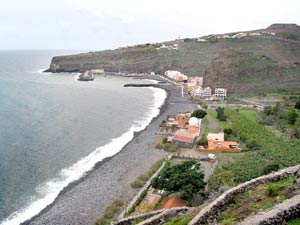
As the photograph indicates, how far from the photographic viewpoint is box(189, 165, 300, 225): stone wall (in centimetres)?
1230

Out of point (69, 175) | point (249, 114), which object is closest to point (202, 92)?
point (249, 114)

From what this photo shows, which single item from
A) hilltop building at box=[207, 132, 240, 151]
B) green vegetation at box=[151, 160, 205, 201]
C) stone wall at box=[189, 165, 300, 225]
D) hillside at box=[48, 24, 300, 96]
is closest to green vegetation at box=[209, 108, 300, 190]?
green vegetation at box=[151, 160, 205, 201]

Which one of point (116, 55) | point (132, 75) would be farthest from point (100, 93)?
point (116, 55)

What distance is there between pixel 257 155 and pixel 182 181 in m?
14.2

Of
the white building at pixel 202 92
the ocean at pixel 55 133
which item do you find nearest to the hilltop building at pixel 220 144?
the ocean at pixel 55 133

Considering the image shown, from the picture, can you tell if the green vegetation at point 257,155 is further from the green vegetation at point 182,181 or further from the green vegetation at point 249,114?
the green vegetation at point 249,114

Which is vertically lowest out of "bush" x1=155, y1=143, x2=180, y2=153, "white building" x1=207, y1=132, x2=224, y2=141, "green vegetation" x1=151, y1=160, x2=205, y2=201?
"bush" x1=155, y1=143, x2=180, y2=153

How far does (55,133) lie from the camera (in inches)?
2089

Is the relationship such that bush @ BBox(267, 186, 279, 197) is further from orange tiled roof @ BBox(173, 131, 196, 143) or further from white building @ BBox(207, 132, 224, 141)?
white building @ BBox(207, 132, 224, 141)

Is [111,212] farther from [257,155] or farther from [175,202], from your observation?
[257,155]

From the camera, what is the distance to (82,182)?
35.3 metres

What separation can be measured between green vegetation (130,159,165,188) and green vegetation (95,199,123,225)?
338cm

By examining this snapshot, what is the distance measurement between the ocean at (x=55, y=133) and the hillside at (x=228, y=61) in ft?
59.7

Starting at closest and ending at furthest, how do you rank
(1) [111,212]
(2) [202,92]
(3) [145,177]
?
(1) [111,212] → (3) [145,177] → (2) [202,92]
